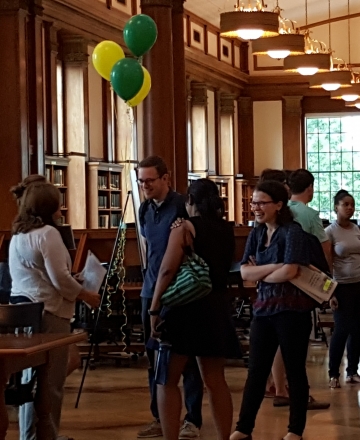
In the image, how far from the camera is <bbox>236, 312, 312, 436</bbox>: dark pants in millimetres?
5148

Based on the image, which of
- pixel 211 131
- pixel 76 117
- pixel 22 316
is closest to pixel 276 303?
pixel 22 316

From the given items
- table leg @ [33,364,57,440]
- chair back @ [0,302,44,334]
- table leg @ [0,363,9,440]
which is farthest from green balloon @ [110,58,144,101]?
table leg @ [0,363,9,440]

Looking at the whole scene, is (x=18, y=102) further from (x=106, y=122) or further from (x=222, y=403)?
(x=222, y=403)

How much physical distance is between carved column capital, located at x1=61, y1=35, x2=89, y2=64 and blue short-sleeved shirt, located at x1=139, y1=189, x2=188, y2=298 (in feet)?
33.1

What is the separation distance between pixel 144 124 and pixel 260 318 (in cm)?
552

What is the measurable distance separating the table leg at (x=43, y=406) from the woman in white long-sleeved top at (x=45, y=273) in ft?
1.31

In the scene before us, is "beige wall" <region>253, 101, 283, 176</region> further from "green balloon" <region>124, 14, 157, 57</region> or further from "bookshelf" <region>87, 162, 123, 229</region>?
"green balloon" <region>124, 14, 157, 57</region>

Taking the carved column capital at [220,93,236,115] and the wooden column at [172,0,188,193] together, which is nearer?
the wooden column at [172,0,188,193]

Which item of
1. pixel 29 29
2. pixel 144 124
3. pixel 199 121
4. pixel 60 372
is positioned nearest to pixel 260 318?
pixel 60 372

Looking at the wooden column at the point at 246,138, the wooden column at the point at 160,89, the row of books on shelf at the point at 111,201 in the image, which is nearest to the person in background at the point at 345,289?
the wooden column at the point at 160,89

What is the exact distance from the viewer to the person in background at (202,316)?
477 cm

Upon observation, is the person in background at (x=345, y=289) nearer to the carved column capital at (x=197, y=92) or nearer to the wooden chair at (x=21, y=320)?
the wooden chair at (x=21, y=320)

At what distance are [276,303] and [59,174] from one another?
10.1m

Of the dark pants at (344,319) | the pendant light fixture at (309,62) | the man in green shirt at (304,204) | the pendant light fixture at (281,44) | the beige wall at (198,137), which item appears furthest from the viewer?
the beige wall at (198,137)
